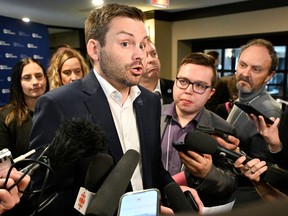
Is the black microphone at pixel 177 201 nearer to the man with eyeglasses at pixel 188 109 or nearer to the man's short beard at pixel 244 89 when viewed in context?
the man with eyeglasses at pixel 188 109

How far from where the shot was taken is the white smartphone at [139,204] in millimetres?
522

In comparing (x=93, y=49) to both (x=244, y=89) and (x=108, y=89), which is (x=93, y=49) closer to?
(x=108, y=89)

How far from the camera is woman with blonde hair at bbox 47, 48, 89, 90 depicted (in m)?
2.25

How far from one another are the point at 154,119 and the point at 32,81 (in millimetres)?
1293

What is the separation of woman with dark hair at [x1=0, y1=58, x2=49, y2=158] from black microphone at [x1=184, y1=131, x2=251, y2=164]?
129 cm

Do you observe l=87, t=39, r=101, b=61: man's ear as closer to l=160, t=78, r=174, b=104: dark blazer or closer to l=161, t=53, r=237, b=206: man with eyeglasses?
l=161, t=53, r=237, b=206: man with eyeglasses

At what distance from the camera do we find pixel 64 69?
7.43 feet

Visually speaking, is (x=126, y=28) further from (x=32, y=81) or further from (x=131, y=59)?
(x=32, y=81)

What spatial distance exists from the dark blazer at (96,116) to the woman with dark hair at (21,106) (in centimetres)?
100

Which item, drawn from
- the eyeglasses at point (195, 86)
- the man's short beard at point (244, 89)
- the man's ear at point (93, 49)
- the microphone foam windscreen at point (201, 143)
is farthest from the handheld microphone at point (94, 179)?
the man's short beard at point (244, 89)

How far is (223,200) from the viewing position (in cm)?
115

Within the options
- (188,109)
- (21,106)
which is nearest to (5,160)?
(188,109)

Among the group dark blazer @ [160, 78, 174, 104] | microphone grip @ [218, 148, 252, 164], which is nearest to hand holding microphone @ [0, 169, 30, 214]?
microphone grip @ [218, 148, 252, 164]

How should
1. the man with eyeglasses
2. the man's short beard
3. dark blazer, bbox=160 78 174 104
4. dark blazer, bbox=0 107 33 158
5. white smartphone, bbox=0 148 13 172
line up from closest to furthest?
1. white smartphone, bbox=0 148 13 172
2. the man with eyeglasses
3. the man's short beard
4. dark blazer, bbox=0 107 33 158
5. dark blazer, bbox=160 78 174 104
